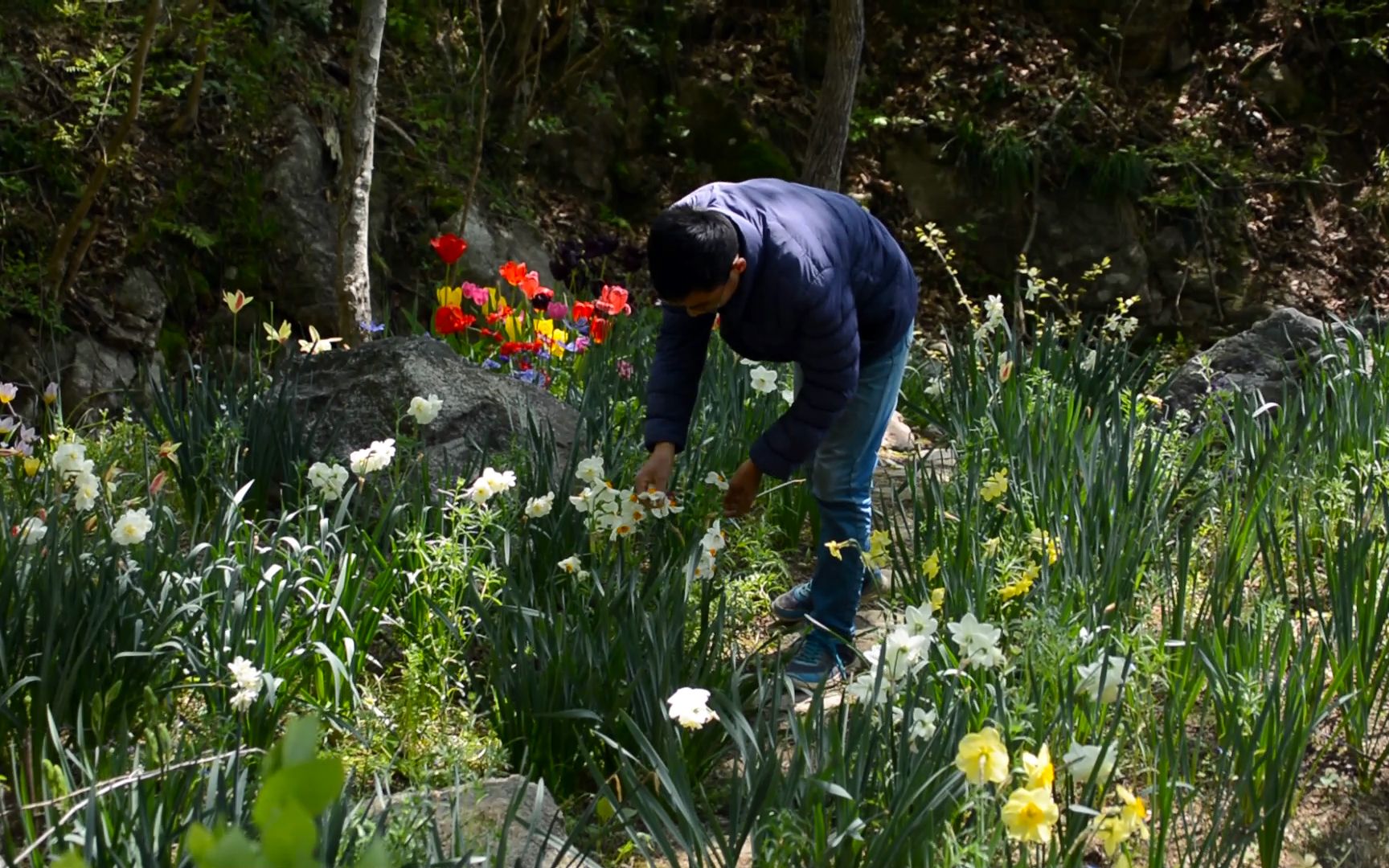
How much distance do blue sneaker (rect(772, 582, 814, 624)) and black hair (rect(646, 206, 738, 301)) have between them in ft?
3.36

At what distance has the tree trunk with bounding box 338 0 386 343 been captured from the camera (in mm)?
4391

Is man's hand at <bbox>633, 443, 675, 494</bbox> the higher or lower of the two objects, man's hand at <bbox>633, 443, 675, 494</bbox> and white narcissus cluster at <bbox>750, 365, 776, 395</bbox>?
the lower

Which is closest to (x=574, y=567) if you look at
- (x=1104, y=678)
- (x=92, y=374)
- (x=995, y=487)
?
(x=995, y=487)

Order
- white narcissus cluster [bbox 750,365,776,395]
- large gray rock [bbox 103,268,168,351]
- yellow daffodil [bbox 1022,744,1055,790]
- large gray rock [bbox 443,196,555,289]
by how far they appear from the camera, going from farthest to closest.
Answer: large gray rock [bbox 443,196,555,289] < large gray rock [bbox 103,268,168,351] < white narcissus cluster [bbox 750,365,776,395] < yellow daffodil [bbox 1022,744,1055,790]

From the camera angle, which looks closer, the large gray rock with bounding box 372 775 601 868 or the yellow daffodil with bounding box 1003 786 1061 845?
the yellow daffodil with bounding box 1003 786 1061 845

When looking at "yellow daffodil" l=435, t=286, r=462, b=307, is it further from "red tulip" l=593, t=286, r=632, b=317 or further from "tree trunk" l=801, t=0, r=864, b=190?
"tree trunk" l=801, t=0, r=864, b=190

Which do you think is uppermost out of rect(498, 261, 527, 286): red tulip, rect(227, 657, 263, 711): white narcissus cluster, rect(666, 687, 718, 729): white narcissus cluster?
rect(498, 261, 527, 286): red tulip

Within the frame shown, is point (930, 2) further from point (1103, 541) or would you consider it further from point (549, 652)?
point (549, 652)

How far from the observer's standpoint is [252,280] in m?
5.80

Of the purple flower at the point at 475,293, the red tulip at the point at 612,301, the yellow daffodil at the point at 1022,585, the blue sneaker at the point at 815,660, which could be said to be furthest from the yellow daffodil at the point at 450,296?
the yellow daffodil at the point at 1022,585

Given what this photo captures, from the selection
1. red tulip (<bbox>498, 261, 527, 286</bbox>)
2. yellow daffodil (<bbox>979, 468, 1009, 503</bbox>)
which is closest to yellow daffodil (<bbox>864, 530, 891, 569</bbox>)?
yellow daffodil (<bbox>979, 468, 1009, 503</bbox>)

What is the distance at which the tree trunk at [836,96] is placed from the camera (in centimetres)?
592

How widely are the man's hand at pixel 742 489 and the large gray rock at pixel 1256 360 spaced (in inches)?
81.5

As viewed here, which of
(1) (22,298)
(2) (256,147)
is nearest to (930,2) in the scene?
(2) (256,147)
